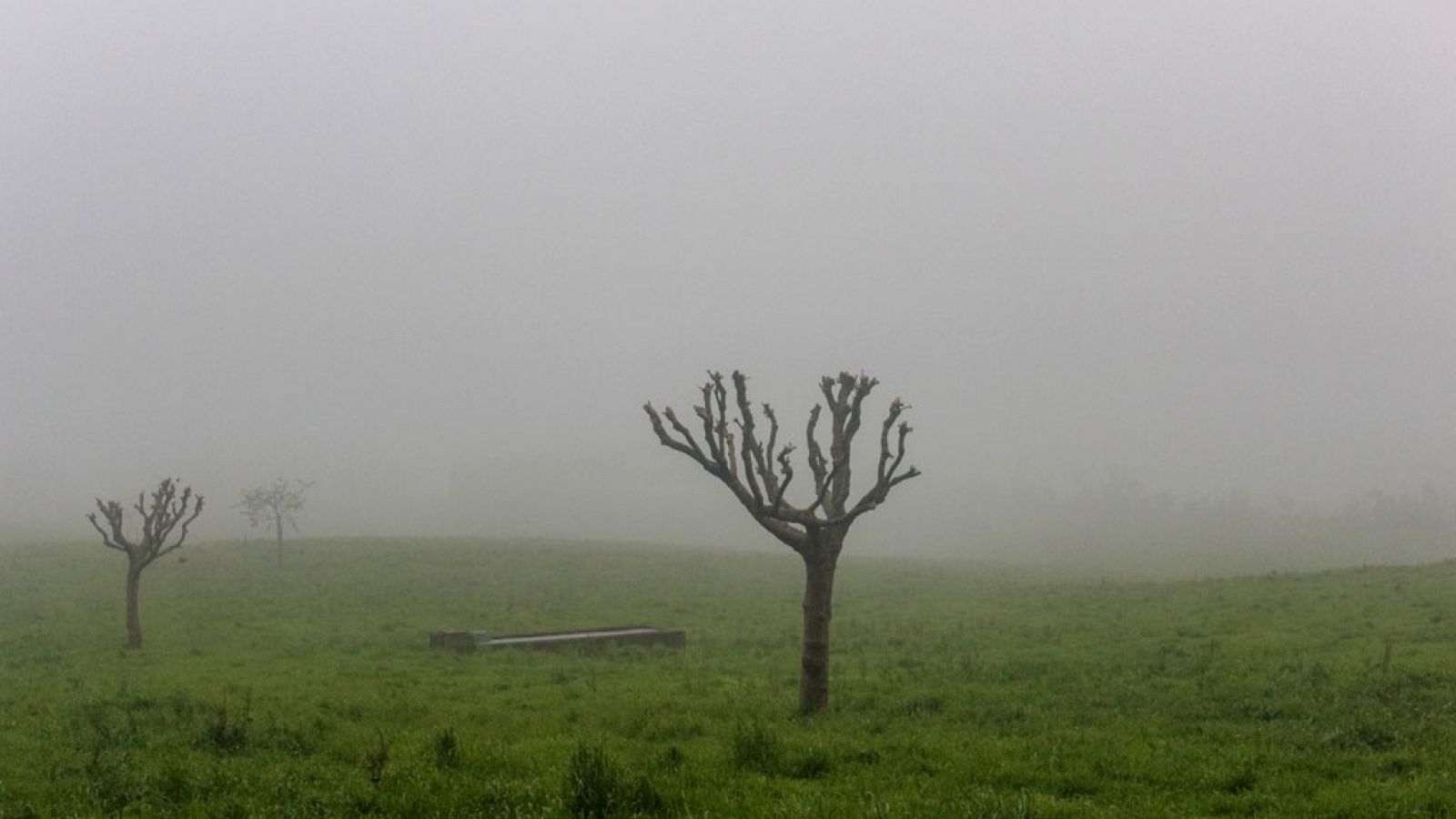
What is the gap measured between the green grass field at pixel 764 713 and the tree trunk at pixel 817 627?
588 mm

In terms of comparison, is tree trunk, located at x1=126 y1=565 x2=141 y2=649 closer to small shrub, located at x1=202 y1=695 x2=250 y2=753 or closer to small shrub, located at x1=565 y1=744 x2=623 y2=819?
small shrub, located at x1=202 y1=695 x2=250 y2=753

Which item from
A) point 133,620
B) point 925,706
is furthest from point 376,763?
point 133,620

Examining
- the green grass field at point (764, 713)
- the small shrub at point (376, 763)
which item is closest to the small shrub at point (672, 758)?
the green grass field at point (764, 713)

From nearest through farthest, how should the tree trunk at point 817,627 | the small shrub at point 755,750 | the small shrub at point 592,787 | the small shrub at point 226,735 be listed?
the small shrub at point 592,787, the small shrub at point 755,750, the small shrub at point 226,735, the tree trunk at point 817,627

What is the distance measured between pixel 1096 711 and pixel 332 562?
191 ft

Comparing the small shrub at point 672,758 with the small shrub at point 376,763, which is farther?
the small shrub at point 672,758

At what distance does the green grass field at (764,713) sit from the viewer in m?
12.0

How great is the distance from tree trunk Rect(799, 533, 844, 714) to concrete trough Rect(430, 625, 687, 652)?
15146mm

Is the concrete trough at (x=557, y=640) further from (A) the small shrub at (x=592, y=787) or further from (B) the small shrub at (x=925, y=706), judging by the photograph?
(A) the small shrub at (x=592, y=787)

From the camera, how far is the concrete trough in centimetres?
3319

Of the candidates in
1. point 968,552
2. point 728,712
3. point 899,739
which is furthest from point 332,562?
point 968,552

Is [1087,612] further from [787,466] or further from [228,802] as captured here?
[228,802]

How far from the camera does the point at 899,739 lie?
611 inches

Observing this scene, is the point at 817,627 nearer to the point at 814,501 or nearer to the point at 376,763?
the point at 814,501
